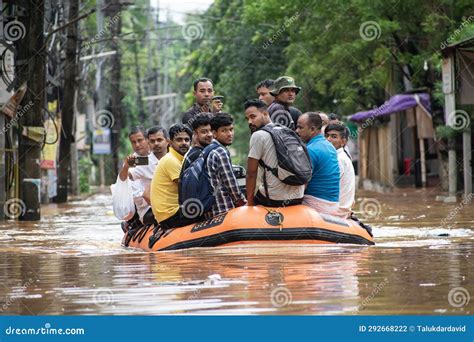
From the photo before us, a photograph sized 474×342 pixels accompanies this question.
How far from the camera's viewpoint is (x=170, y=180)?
1466 centimetres

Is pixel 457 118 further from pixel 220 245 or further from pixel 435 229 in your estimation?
pixel 220 245

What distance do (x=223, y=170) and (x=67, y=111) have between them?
23.6 m

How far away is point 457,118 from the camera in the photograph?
28016 mm

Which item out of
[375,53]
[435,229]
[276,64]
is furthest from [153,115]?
[435,229]

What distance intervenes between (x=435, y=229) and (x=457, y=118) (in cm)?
1097
